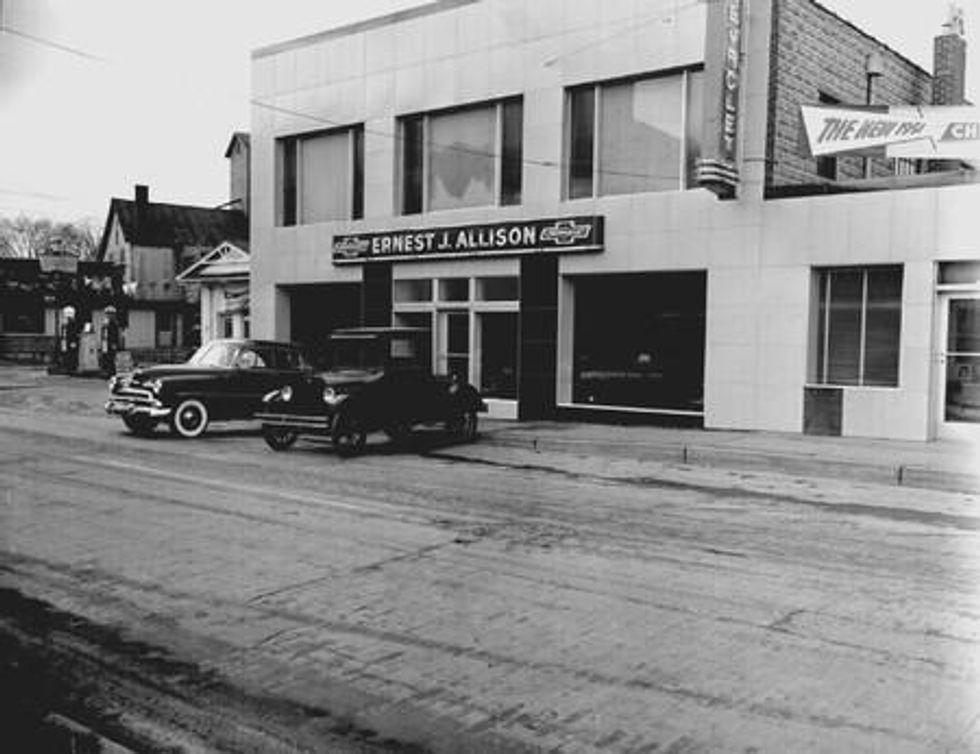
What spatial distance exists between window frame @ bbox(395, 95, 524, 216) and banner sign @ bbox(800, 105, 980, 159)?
5732 mm

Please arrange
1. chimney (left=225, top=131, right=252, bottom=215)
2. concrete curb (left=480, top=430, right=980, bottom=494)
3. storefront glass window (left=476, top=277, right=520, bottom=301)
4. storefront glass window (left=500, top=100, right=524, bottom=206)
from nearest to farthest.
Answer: concrete curb (left=480, top=430, right=980, bottom=494), storefront glass window (left=500, top=100, right=524, bottom=206), storefront glass window (left=476, top=277, right=520, bottom=301), chimney (left=225, top=131, right=252, bottom=215)

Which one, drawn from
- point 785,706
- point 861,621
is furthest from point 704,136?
point 785,706

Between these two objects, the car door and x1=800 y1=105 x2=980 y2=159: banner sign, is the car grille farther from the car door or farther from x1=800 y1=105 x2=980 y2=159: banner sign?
x1=800 y1=105 x2=980 y2=159: banner sign

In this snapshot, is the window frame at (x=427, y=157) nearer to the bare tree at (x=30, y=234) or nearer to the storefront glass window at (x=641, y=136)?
Result: the storefront glass window at (x=641, y=136)

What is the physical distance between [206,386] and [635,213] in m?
8.11

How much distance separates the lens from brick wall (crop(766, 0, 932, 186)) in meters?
15.7

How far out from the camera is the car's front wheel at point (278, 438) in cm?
1454

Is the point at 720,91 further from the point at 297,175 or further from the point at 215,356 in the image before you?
the point at 297,175

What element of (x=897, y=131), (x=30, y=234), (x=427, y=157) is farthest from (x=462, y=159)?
(x=30, y=234)

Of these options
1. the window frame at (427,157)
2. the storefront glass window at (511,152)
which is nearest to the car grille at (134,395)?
the window frame at (427,157)

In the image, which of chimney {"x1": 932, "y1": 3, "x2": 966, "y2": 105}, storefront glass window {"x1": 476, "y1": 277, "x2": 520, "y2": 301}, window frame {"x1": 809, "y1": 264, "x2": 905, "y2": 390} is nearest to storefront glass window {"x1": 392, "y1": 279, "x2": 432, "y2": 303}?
storefront glass window {"x1": 476, "y1": 277, "x2": 520, "y2": 301}

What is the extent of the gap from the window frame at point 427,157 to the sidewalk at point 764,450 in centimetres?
480

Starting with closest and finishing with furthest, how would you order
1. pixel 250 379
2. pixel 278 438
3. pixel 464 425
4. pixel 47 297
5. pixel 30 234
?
pixel 30 234, pixel 278 438, pixel 464 425, pixel 250 379, pixel 47 297

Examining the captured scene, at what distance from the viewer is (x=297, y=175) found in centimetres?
2316
